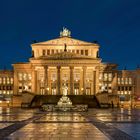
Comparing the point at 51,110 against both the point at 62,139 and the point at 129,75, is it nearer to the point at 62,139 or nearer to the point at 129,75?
the point at 62,139

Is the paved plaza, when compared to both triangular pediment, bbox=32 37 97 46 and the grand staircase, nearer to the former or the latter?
the grand staircase

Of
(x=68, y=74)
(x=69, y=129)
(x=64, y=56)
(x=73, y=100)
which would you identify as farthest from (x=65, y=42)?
(x=69, y=129)

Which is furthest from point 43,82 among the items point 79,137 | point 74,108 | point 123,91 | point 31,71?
point 79,137

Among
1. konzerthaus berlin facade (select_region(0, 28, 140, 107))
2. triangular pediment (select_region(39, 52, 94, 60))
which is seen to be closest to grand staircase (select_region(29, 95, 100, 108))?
konzerthaus berlin facade (select_region(0, 28, 140, 107))

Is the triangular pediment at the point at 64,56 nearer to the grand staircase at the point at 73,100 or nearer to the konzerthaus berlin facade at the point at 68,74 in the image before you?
the konzerthaus berlin facade at the point at 68,74

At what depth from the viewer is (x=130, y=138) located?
20.3 meters

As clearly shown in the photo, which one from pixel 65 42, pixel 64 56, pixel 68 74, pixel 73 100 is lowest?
pixel 73 100

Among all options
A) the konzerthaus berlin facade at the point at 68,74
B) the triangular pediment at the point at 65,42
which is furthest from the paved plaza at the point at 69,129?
the triangular pediment at the point at 65,42

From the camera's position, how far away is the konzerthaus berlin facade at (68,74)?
414ft

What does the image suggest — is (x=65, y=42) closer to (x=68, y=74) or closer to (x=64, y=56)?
(x=68, y=74)

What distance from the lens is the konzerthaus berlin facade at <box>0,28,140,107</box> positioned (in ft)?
414

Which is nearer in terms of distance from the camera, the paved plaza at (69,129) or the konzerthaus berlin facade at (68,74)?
the paved plaza at (69,129)

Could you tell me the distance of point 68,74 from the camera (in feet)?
442

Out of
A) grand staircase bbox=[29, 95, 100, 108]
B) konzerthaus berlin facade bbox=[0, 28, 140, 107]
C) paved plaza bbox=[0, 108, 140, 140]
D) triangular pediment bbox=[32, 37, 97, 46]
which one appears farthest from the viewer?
triangular pediment bbox=[32, 37, 97, 46]
